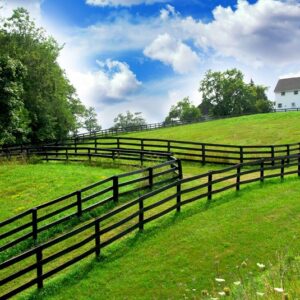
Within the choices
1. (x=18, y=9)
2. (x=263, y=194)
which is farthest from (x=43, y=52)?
(x=263, y=194)

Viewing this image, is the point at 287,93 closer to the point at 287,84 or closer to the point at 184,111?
the point at 287,84

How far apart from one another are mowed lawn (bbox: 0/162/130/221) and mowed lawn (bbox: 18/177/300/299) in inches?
241

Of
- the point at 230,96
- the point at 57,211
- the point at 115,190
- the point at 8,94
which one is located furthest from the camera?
the point at 230,96

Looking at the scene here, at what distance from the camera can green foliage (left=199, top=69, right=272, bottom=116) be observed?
89.6 metres

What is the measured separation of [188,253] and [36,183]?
10.9m

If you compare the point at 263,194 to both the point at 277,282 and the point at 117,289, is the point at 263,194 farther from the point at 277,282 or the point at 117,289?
the point at 277,282

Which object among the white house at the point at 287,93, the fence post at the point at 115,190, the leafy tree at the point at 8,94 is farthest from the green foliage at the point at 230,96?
the fence post at the point at 115,190

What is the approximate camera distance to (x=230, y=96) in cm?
9062

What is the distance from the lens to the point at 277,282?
246 inches

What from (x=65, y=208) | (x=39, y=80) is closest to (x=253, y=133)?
(x=39, y=80)

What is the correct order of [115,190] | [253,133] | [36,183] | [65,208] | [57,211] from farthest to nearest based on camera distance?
1. [253,133]
2. [36,183]
3. [115,190]
4. [65,208]
5. [57,211]

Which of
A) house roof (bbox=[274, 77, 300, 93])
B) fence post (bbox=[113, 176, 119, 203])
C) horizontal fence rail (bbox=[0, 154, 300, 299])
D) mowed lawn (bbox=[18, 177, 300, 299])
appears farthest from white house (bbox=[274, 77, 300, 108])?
fence post (bbox=[113, 176, 119, 203])

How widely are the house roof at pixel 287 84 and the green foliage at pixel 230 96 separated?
6.24 m

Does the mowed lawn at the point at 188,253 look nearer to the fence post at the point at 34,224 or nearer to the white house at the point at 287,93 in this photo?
the fence post at the point at 34,224
